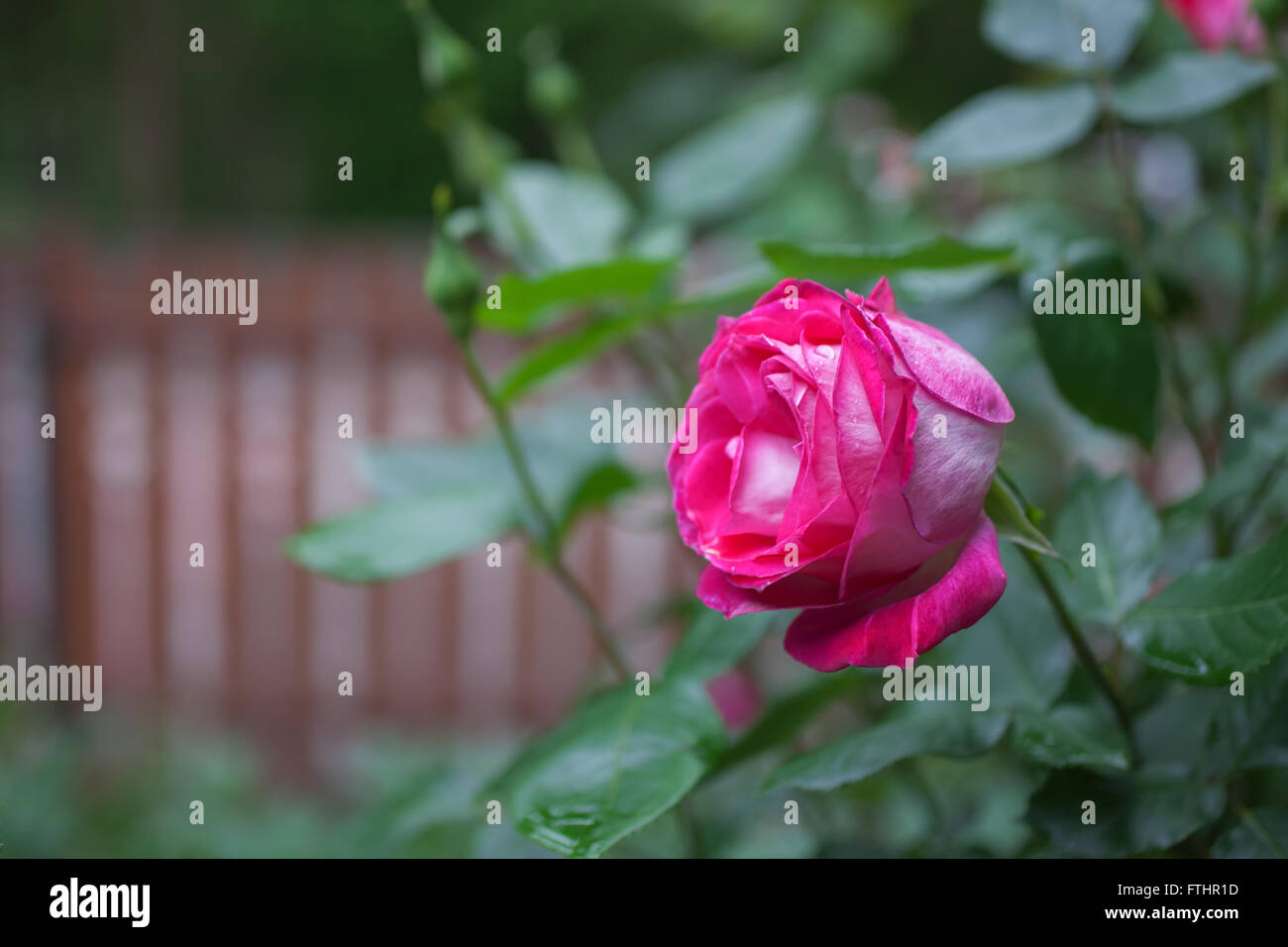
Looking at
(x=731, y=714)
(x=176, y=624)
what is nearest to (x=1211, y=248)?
(x=731, y=714)

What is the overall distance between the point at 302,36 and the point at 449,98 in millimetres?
5518

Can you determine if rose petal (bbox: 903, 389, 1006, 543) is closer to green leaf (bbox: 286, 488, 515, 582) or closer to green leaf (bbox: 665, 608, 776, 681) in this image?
green leaf (bbox: 665, 608, 776, 681)

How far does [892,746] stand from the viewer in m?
0.37

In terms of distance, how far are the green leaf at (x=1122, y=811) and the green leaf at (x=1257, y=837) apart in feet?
0.05

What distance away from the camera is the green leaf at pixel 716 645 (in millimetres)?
448

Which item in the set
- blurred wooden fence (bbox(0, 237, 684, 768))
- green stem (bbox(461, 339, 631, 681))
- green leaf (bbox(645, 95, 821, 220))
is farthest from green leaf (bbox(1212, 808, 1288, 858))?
blurred wooden fence (bbox(0, 237, 684, 768))

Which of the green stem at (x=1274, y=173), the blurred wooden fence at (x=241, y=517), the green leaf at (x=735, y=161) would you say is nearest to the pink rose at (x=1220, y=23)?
the green stem at (x=1274, y=173)

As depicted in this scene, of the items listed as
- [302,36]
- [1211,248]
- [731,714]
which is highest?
[302,36]

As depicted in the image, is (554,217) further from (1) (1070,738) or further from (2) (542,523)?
(1) (1070,738)

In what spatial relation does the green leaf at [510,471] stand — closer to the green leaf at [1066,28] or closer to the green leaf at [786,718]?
the green leaf at [786,718]

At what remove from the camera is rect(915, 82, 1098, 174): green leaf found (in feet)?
1.63
